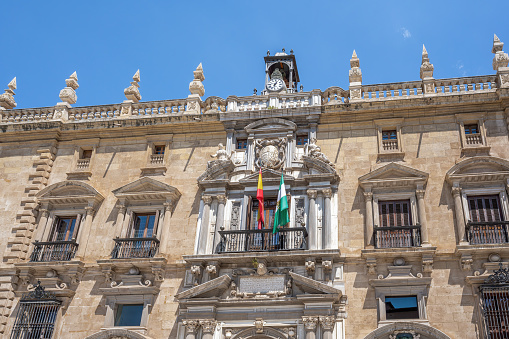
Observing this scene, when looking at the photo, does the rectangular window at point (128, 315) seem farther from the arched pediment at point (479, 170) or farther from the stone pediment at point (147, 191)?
the arched pediment at point (479, 170)

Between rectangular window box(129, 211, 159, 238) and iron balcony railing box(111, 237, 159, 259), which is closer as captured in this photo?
iron balcony railing box(111, 237, 159, 259)

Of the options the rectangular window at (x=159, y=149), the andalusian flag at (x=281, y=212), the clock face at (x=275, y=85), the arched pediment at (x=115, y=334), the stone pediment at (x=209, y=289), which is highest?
the clock face at (x=275, y=85)

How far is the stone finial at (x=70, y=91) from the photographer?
2317cm

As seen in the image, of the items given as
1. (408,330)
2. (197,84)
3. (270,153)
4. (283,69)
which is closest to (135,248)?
(270,153)

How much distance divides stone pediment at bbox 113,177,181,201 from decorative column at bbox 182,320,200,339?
4325mm

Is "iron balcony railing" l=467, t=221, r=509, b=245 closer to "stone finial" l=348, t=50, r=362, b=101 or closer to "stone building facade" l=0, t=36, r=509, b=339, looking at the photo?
"stone building facade" l=0, t=36, r=509, b=339

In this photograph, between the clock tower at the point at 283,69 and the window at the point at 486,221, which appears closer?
the window at the point at 486,221

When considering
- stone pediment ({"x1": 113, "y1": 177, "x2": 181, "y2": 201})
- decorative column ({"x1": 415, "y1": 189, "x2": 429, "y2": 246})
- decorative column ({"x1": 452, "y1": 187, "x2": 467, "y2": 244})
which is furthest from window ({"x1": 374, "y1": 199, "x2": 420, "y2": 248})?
stone pediment ({"x1": 113, "y1": 177, "x2": 181, "y2": 201})

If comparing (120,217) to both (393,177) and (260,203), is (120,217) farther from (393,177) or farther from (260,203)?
(393,177)

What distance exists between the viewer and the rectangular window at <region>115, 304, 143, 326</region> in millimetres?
18156

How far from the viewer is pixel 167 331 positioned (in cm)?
1766

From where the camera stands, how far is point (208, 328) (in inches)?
676

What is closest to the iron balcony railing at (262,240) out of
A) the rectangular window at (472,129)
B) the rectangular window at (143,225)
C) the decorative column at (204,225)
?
the decorative column at (204,225)

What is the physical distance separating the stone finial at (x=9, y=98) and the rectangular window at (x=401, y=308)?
16709 millimetres
